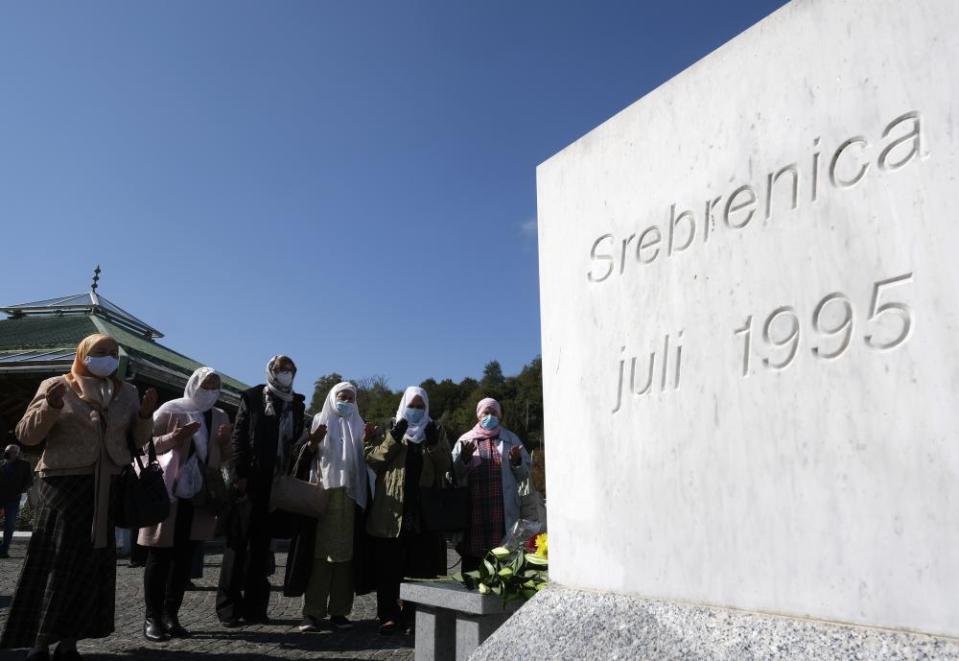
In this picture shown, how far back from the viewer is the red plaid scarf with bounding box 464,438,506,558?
16.0 feet

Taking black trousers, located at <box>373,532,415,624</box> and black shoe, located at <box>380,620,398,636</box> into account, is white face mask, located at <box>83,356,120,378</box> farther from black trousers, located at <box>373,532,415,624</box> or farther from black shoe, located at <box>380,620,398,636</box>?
black shoe, located at <box>380,620,398,636</box>

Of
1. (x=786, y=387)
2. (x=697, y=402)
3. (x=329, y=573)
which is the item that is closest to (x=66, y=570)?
(x=329, y=573)

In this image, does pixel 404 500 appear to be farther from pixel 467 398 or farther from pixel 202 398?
pixel 467 398

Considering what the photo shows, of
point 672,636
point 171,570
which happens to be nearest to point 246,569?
point 171,570

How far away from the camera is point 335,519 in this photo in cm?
457

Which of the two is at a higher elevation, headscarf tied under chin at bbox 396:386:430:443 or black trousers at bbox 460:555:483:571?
headscarf tied under chin at bbox 396:386:430:443

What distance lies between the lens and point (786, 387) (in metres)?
1.74

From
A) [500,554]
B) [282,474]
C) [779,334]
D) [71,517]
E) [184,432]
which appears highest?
[184,432]

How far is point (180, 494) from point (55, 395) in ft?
4.24

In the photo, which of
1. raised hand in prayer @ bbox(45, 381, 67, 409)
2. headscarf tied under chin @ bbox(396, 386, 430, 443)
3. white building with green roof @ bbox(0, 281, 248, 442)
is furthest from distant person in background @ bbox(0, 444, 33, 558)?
raised hand in prayer @ bbox(45, 381, 67, 409)

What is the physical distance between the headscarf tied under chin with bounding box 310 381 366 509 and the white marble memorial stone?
2.58 metres

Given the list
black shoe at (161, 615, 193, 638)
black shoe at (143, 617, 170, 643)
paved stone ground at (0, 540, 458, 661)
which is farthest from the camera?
black shoe at (161, 615, 193, 638)

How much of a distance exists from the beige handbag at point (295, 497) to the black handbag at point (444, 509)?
0.70 meters

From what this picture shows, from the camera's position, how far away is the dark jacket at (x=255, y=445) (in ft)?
15.1
